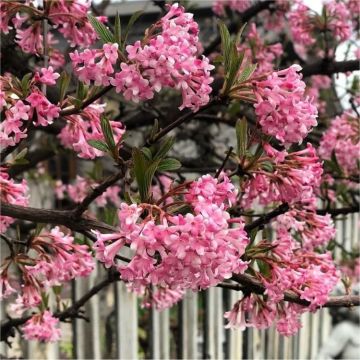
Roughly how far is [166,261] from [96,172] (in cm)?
109

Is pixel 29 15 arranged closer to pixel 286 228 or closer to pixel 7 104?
pixel 7 104

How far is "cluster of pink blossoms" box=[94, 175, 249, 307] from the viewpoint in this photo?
0.68 meters

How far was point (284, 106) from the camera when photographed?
84 cm

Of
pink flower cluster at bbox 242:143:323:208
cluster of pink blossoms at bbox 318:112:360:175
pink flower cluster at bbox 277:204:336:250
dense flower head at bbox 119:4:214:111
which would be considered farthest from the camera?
cluster of pink blossoms at bbox 318:112:360:175

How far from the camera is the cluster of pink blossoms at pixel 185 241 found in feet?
2.24

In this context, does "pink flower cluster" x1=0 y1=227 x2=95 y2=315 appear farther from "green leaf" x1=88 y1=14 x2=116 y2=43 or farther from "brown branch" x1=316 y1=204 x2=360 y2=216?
"brown branch" x1=316 y1=204 x2=360 y2=216

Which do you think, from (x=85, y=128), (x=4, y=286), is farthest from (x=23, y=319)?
(x=85, y=128)

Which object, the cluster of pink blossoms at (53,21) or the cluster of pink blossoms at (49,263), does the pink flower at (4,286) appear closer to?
the cluster of pink blossoms at (49,263)

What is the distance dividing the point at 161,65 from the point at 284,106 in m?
0.18

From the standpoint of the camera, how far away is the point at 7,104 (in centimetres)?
92

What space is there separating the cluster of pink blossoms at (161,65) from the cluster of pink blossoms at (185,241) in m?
0.15

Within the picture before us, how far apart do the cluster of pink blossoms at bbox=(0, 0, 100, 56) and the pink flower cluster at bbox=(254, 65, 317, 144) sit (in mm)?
457

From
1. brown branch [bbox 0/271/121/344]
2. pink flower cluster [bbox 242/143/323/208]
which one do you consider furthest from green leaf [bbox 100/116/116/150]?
brown branch [bbox 0/271/121/344]

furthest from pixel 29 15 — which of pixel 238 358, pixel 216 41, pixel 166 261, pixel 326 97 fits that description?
pixel 326 97
